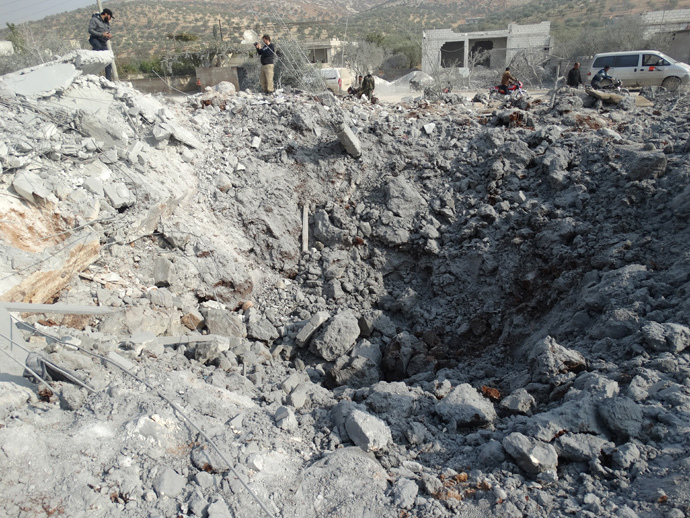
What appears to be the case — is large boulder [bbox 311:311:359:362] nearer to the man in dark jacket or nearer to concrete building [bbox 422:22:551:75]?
the man in dark jacket

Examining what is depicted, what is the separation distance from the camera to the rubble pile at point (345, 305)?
2.60 meters

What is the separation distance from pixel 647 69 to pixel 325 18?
32949mm

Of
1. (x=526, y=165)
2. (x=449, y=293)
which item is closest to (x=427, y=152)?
(x=526, y=165)

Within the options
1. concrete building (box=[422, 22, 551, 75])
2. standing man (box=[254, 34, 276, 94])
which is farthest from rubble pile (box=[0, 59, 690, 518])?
concrete building (box=[422, 22, 551, 75])

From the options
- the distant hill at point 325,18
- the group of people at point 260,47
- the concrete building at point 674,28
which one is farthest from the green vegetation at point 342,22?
the group of people at point 260,47

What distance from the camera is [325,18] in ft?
130

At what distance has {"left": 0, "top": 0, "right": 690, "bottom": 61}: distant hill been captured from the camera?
29.1m

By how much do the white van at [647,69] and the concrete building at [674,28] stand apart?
9169mm

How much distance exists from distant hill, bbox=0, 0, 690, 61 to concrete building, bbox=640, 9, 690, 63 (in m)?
3.85

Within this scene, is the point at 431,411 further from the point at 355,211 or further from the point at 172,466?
the point at 355,211

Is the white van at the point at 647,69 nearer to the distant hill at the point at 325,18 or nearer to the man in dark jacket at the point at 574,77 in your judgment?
the man in dark jacket at the point at 574,77

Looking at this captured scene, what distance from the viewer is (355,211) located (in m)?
6.46

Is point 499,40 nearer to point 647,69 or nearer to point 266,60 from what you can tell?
point 647,69

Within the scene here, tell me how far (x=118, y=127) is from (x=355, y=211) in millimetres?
3240
